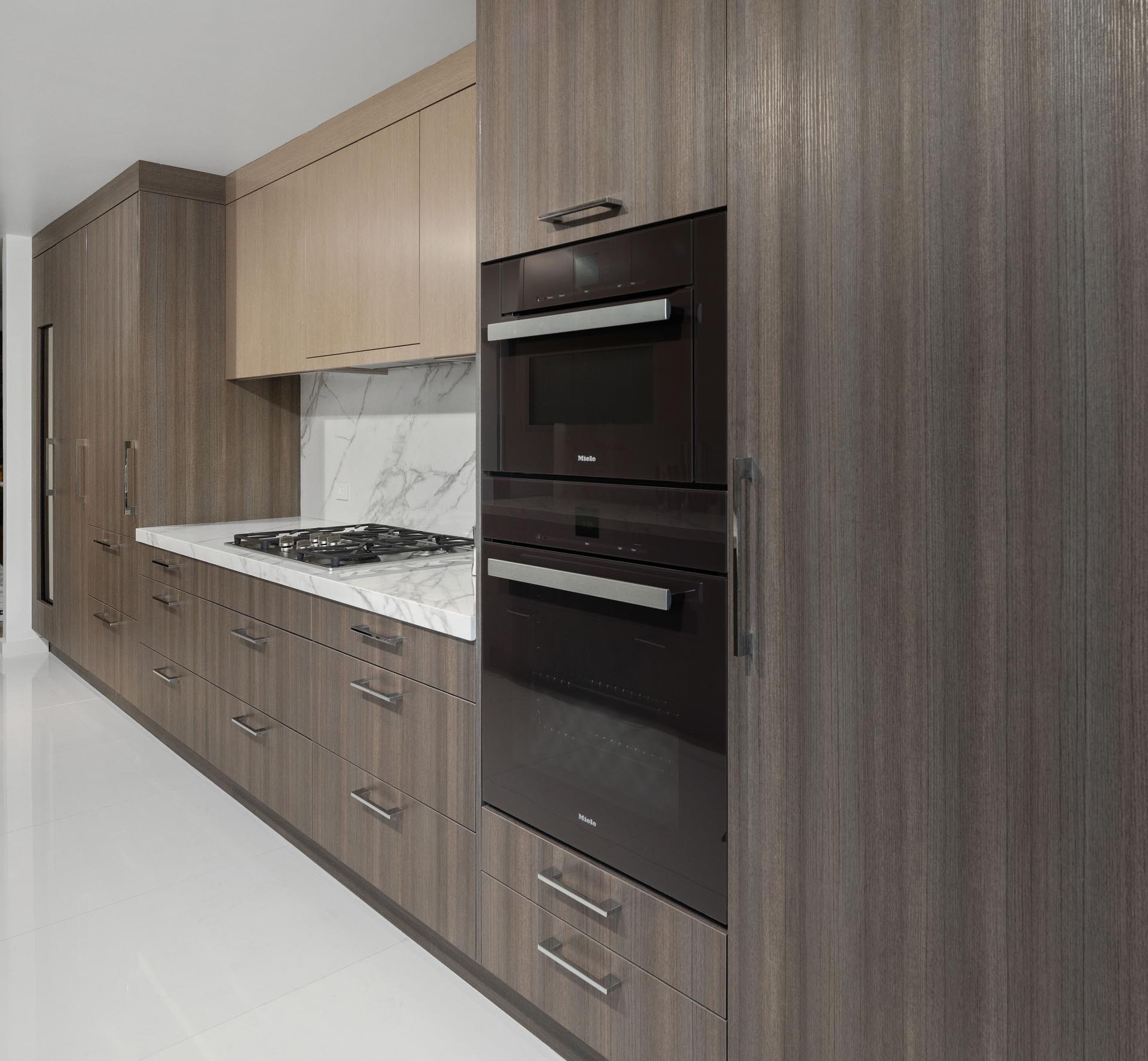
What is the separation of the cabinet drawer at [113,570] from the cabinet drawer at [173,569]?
134mm

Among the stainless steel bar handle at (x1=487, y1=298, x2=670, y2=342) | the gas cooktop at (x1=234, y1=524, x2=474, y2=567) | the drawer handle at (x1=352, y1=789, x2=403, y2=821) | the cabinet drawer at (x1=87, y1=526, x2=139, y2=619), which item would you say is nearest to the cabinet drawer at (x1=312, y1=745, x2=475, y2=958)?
the drawer handle at (x1=352, y1=789, x2=403, y2=821)

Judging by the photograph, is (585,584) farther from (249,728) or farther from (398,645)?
(249,728)

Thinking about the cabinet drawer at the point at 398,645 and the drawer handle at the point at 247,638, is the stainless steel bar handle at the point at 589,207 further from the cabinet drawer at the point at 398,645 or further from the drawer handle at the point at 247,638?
the drawer handle at the point at 247,638

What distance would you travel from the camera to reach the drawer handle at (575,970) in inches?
63.8

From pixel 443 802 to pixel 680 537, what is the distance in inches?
38.7

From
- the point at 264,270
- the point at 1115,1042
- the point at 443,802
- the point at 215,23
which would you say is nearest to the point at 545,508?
the point at 443,802

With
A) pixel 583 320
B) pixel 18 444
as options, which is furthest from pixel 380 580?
pixel 18 444

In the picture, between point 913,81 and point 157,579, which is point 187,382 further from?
point 913,81

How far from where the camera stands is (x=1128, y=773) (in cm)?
96

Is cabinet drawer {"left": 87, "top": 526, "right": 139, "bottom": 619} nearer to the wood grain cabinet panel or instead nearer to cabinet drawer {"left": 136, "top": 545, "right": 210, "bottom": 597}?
cabinet drawer {"left": 136, "top": 545, "right": 210, "bottom": 597}

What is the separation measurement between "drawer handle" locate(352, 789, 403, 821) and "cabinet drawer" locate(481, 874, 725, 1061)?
363mm

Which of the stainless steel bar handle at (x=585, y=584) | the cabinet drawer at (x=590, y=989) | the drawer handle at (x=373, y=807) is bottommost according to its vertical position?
the cabinet drawer at (x=590, y=989)

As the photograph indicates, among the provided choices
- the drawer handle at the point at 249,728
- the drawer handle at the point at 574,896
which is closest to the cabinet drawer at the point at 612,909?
the drawer handle at the point at 574,896

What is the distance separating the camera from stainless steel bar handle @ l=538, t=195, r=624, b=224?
151 cm
